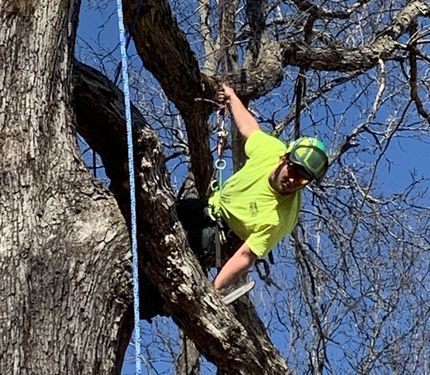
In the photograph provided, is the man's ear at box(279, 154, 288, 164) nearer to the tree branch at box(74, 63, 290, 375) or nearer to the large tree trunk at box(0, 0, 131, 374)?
the tree branch at box(74, 63, 290, 375)

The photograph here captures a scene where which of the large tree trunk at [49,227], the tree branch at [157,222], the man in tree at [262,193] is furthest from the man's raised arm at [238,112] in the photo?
the large tree trunk at [49,227]

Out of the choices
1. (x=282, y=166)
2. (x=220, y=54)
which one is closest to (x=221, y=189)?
(x=282, y=166)

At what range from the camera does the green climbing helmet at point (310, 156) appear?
12.1ft

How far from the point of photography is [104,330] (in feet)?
8.88

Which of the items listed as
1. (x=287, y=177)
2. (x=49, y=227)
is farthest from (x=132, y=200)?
(x=287, y=177)

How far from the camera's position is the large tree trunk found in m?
2.52

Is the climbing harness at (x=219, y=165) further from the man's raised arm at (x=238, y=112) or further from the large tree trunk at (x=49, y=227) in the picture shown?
the large tree trunk at (x=49, y=227)

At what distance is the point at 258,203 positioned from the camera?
3902mm

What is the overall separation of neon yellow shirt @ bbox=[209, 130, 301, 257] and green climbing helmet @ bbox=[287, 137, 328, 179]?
0.21 m

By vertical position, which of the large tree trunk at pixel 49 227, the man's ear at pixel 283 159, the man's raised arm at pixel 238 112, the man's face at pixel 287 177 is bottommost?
the large tree trunk at pixel 49 227

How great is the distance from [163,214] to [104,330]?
2.00 ft

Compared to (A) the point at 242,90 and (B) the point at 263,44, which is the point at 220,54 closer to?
(B) the point at 263,44

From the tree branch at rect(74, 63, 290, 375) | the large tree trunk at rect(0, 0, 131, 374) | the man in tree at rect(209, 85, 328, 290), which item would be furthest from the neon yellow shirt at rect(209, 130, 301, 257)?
the large tree trunk at rect(0, 0, 131, 374)

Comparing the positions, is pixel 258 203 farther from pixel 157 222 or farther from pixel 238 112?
pixel 157 222
